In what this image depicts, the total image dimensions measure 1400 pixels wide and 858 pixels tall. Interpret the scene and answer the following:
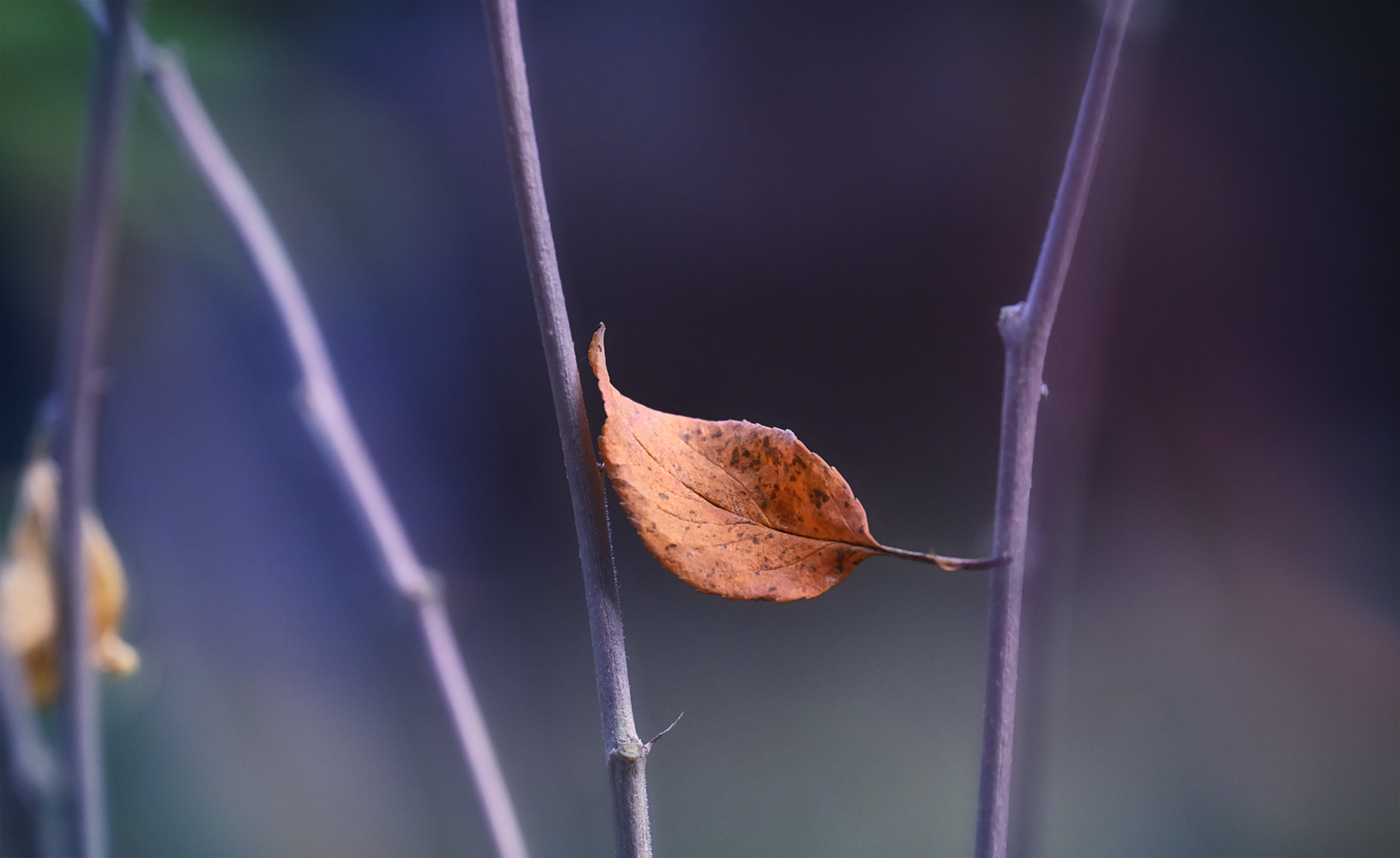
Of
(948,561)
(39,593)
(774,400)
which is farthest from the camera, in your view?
(774,400)

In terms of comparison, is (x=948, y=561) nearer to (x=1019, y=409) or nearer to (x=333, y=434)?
(x=1019, y=409)

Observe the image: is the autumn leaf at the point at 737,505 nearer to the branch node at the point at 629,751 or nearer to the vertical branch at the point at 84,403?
the branch node at the point at 629,751

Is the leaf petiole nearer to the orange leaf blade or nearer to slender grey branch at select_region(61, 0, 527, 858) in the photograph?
the orange leaf blade

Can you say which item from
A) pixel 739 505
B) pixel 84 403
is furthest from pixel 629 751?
pixel 84 403

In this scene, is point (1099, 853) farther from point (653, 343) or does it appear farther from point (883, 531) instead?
point (653, 343)

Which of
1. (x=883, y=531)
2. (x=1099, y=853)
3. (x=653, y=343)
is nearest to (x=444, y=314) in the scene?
(x=653, y=343)

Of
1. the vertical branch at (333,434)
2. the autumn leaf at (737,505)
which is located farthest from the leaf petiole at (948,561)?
the vertical branch at (333,434)

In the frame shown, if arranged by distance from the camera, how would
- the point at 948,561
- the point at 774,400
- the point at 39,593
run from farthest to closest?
1. the point at 774,400
2. the point at 39,593
3. the point at 948,561

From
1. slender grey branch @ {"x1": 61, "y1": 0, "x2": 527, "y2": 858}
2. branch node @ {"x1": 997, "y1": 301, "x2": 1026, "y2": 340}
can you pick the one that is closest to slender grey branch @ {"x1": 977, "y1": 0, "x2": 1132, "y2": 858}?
branch node @ {"x1": 997, "y1": 301, "x2": 1026, "y2": 340}
